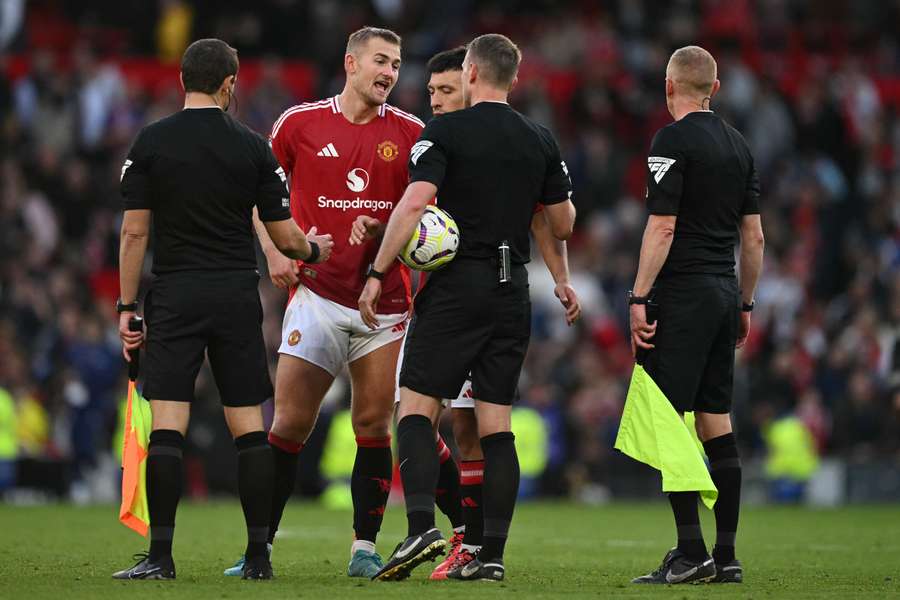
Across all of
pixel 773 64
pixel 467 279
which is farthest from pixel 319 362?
pixel 773 64

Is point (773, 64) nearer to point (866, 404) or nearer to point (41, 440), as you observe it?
point (866, 404)

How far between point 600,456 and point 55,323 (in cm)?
611

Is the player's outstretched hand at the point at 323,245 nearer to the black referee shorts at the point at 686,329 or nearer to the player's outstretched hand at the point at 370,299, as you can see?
the player's outstretched hand at the point at 370,299

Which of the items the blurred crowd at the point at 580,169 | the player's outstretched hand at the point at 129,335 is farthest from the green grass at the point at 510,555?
the blurred crowd at the point at 580,169

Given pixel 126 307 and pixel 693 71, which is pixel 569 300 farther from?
pixel 126 307

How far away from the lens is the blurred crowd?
1767cm

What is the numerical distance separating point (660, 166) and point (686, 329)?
761 mm

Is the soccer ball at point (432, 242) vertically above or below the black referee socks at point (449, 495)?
above

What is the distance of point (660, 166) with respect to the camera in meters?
7.62

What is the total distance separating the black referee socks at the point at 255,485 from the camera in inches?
288

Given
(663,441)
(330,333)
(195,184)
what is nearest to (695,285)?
(663,441)

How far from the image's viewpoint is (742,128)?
2223 cm

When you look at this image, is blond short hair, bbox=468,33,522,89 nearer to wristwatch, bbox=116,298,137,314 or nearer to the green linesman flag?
the green linesman flag

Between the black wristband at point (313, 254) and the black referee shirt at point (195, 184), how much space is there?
1.19 feet
